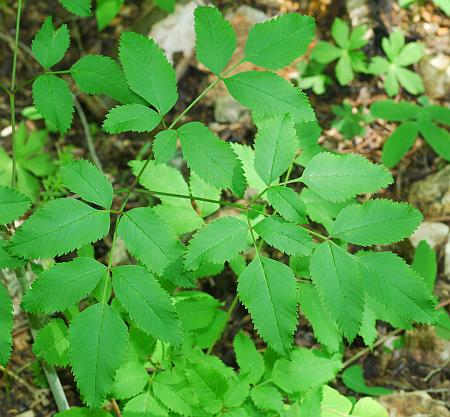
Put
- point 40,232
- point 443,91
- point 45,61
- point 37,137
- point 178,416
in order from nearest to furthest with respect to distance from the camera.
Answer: point 40,232, point 45,61, point 178,416, point 37,137, point 443,91

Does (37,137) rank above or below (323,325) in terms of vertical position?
above

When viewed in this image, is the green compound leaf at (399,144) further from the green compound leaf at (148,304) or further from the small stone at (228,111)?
the green compound leaf at (148,304)

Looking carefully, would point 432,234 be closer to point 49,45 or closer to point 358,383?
point 358,383

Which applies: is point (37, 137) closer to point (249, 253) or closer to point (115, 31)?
point (115, 31)

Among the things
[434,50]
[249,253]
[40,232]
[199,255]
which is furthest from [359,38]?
[40,232]

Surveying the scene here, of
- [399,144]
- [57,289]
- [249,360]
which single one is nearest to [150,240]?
[57,289]

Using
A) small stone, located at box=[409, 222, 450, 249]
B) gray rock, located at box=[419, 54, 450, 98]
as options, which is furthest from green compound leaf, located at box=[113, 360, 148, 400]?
gray rock, located at box=[419, 54, 450, 98]

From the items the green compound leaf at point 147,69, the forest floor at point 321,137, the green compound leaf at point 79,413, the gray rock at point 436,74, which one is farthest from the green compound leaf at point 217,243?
the gray rock at point 436,74
